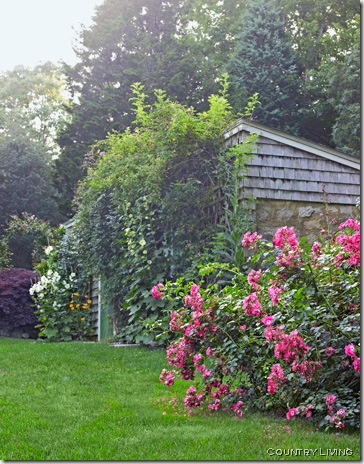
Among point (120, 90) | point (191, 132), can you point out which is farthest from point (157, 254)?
point (120, 90)

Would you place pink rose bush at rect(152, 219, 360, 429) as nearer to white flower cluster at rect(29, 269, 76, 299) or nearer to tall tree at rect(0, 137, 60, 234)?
tall tree at rect(0, 137, 60, 234)

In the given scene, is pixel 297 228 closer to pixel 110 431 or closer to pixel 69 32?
pixel 69 32

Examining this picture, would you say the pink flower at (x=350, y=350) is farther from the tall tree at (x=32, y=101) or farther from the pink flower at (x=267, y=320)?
the tall tree at (x=32, y=101)

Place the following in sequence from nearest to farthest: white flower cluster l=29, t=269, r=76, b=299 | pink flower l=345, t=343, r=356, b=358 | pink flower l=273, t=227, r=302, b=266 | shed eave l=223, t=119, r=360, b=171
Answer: pink flower l=345, t=343, r=356, b=358, pink flower l=273, t=227, r=302, b=266, shed eave l=223, t=119, r=360, b=171, white flower cluster l=29, t=269, r=76, b=299

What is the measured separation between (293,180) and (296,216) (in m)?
0.41

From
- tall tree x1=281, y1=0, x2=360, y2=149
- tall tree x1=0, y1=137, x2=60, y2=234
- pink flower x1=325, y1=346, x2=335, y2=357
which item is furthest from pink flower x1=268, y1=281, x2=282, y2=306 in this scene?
tall tree x1=0, y1=137, x2=60, y2=234

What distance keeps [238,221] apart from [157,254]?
3.17ft

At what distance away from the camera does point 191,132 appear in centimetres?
712

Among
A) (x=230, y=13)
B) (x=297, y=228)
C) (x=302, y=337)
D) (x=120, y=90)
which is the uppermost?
(x=230, y=13)

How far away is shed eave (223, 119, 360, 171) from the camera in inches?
275

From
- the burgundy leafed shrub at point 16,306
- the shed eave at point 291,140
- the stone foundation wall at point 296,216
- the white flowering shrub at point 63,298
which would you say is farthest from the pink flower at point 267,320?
the burgundy leafed shrub at point 16,306

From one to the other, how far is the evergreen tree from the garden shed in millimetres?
408

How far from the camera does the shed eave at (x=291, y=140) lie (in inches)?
275

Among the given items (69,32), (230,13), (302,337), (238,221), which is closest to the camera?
(302,337)
